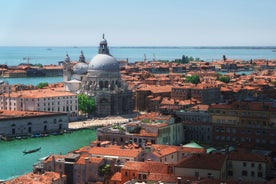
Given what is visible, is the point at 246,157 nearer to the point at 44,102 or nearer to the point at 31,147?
the point at 31,147

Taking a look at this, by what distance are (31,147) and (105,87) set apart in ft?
53.1

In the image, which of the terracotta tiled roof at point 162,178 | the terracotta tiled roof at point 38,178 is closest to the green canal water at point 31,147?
the terracotta tiled roof at point 38,178

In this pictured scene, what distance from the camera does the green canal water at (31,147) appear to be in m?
23.1

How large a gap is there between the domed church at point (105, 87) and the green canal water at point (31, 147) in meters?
7.69

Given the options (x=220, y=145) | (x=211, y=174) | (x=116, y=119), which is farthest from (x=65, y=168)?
(x=116, y=119)

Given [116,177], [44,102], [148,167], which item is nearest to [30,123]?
[44,102]

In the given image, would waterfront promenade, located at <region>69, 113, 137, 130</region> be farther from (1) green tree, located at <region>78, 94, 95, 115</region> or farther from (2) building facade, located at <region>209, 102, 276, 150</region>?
(2) building facade, located at <region>209, 102, 276, 150</region>

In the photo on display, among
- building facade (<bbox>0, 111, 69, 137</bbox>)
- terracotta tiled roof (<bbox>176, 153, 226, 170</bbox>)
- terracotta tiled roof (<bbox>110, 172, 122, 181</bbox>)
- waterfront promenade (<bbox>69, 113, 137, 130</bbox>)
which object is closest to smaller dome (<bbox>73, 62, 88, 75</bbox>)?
waterfront promenade (<bbox>69, 113, 137, 130</bbox>)

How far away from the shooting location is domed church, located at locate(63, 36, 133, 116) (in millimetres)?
41969

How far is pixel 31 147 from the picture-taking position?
28422mm

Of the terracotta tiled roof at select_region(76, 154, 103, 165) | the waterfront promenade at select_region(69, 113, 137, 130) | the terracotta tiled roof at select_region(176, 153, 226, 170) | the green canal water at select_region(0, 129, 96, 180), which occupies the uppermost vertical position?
the terracotta tiled roof at select_region(176, 153, 226, 170)

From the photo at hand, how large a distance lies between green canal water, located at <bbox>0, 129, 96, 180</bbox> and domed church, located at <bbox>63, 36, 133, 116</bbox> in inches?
303

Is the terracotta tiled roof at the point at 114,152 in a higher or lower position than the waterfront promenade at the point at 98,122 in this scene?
higher

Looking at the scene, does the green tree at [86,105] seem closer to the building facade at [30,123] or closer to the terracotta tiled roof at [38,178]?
the building facade at [30,123]
